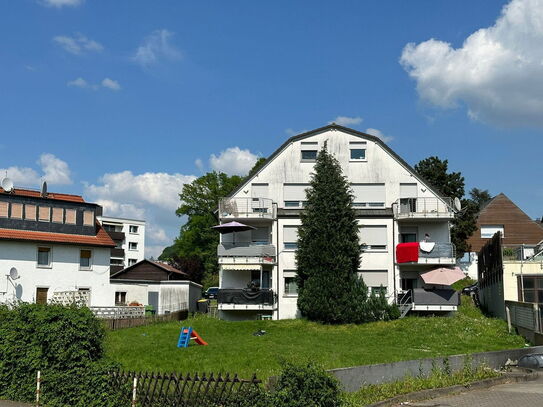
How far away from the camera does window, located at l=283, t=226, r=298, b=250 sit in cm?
4069

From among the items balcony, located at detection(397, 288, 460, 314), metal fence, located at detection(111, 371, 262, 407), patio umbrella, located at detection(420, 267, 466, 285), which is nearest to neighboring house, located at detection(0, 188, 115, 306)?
balcony, located at detection(397, 288, 460, 314)

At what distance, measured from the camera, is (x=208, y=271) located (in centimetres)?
7800

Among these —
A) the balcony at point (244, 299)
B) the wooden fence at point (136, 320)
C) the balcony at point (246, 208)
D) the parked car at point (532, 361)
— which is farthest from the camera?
the balcony at point (246, 208)

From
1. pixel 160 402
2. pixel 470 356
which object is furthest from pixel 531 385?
pixel 160 402

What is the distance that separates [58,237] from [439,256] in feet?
84.8

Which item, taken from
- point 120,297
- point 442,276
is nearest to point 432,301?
point 442,276

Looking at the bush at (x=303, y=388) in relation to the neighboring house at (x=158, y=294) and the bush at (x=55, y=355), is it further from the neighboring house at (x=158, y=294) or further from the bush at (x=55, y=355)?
the neighboring house at (x=158, y=294)

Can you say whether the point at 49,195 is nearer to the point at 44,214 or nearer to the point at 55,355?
the point at 44,214

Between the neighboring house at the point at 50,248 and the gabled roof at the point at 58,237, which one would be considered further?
the neighboring house at the point at 50,248

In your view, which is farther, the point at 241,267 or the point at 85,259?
the point at 85,259

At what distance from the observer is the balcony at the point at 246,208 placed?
1592 inches

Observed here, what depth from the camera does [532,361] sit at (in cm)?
2225

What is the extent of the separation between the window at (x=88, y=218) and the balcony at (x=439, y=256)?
2353 centimetres

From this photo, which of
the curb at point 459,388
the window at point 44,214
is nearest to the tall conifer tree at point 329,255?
the curb at point 459,388
